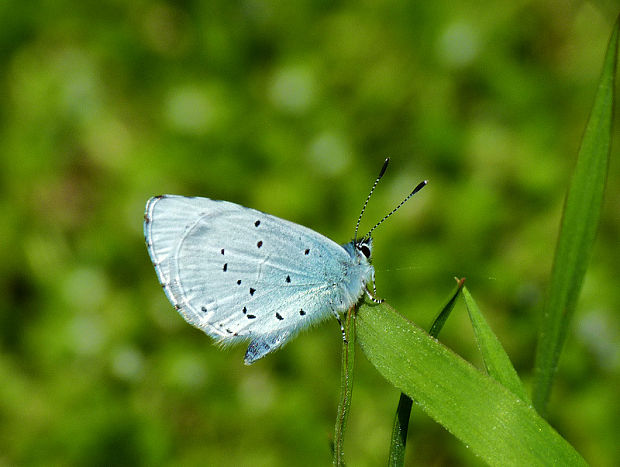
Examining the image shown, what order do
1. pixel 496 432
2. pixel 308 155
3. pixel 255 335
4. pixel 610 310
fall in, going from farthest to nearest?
pixel 308 155
pixel 610 310
pixel 255 335
pixel 496 432

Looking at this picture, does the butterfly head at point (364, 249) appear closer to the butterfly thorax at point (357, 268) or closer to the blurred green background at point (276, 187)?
the butterfly thorax at point (357, 268)

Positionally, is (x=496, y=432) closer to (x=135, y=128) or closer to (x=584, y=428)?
(x=584, y=428)

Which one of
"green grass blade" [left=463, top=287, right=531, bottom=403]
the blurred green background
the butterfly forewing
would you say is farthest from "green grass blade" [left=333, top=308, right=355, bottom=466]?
the blurred green background

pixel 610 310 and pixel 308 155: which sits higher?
pixel 308 155

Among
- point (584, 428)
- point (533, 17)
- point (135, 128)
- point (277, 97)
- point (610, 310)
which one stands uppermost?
point (533, 17)

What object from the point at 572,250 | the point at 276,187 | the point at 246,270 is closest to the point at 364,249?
the point at 246,270

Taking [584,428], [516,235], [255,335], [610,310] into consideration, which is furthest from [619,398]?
[255,335]

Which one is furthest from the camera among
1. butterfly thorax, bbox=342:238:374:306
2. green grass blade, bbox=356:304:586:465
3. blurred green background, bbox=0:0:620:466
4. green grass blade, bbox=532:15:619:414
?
blurred green background, bbox=0:0:620:466

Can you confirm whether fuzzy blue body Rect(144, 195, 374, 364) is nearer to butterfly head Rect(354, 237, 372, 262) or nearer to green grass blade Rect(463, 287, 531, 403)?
butterfly head Rect(354, 237, 372, 262)
